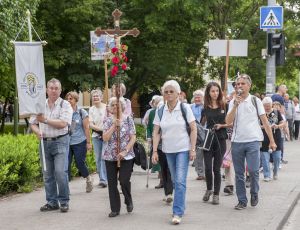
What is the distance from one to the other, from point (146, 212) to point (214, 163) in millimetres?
1389

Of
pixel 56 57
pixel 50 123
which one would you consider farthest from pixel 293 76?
pixel 50 123

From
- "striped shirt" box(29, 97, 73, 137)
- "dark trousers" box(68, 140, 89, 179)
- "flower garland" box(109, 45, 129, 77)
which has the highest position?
"flower garland" box(109, 45, 129, 77)

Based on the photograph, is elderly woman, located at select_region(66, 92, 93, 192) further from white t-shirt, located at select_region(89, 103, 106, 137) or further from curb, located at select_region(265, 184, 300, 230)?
curb, located at select_region(265, 184, 300, 230)

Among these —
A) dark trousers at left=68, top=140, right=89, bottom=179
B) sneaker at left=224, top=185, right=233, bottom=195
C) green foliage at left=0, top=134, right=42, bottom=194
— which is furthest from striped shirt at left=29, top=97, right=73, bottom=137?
sneaker at left=224, top=185, right=233, bottom=195

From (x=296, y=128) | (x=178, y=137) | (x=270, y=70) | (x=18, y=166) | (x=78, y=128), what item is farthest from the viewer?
(x=296, y=128)

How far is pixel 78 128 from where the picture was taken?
10.8 meters

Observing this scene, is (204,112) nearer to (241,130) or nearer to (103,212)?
(241,130)

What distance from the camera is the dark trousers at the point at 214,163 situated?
9.53m

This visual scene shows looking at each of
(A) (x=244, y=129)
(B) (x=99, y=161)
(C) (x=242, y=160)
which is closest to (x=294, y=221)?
(C) (x=242, y=160)

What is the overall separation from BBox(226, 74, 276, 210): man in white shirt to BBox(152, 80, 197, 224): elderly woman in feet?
3.27

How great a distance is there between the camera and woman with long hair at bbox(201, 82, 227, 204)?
31.3 ft

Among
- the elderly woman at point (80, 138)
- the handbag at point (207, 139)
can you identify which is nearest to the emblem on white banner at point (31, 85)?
the elderly woman at point (80, 138)

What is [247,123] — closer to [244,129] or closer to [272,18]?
[244,129]

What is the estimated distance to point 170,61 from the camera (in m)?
26.3
